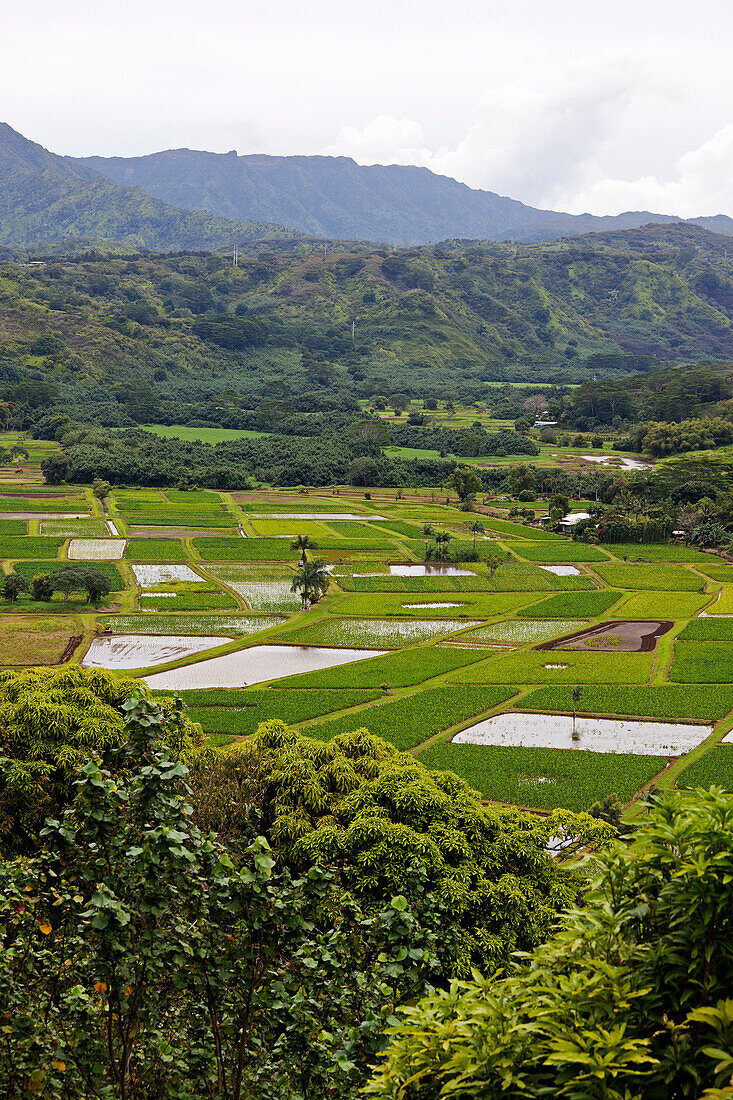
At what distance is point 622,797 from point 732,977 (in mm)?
24540

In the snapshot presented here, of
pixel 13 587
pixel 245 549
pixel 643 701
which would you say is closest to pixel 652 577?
pixel 643 701

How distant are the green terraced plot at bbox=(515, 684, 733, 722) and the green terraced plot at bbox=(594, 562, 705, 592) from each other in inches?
858

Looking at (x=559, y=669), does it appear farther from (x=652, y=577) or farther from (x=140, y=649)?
(x=652, y=577)

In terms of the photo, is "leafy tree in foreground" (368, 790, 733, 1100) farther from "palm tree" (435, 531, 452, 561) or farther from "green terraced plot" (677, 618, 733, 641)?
"palm tree" (435, 531, 452, 561)

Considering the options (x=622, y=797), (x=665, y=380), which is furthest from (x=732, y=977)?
(x=665, y=380)

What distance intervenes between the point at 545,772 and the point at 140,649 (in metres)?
24.3

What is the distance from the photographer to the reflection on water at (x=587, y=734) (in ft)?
112

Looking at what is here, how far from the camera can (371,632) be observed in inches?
2013

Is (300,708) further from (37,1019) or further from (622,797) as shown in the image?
(37,1019)

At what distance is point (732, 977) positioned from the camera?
5758 millimetres

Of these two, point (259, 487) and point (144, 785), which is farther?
point (259, 487)

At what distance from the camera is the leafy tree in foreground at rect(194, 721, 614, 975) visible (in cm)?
1463

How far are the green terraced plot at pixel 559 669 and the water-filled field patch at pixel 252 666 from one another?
22.2 feet

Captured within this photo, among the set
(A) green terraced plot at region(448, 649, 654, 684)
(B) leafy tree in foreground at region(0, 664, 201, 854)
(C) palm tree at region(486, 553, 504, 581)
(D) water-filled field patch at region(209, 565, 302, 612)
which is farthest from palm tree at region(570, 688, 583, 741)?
(C) palm tree at region(486, 553, 504, 581)
